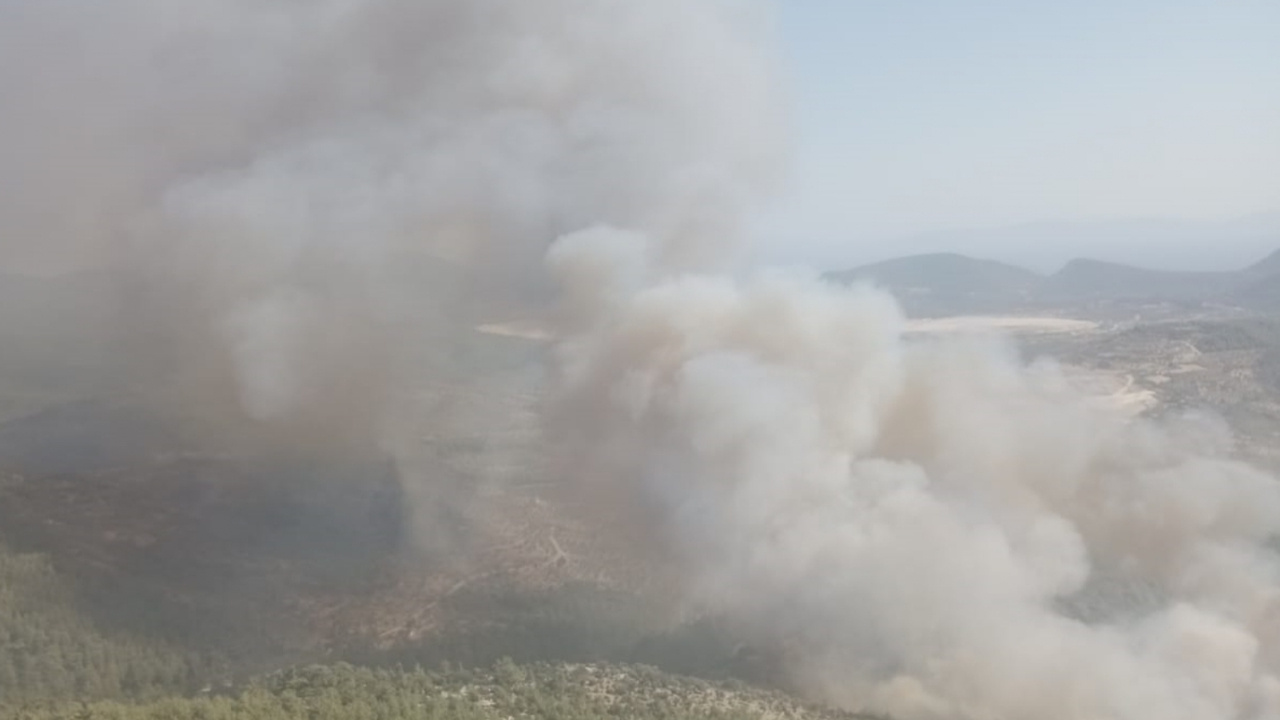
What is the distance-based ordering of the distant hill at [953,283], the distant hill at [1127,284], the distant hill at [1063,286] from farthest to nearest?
the distant hill at [953,283] < the distant hill at [1127,284] < the distant hill at [1063,286]

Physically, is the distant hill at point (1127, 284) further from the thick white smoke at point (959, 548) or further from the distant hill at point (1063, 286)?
the thick white smoke at point (959, 548)

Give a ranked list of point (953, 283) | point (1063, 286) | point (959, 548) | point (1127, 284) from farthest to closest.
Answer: point (953, 283) → point (1063, 286) → point (1127, 284) → point (959, 548)

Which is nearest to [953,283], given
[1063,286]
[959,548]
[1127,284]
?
[1063,286]

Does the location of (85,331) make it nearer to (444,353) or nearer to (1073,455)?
(444,353)

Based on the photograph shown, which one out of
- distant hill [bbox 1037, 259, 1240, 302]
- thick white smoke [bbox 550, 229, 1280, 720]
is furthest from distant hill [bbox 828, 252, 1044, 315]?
thick white smoke [bbox 550, 229, 1280, 720]

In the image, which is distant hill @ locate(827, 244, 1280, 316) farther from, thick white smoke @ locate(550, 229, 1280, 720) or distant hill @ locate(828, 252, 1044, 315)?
thick white smoke @ locate(550, 229, 1280, 720)

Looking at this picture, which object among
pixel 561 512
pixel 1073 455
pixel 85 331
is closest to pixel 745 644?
pixel 561 512

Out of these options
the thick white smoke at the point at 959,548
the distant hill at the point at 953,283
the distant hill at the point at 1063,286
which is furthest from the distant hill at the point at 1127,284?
the thick white smoke at the point at 959,548

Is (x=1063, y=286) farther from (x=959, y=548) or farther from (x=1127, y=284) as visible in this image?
(x=959, y=548)
